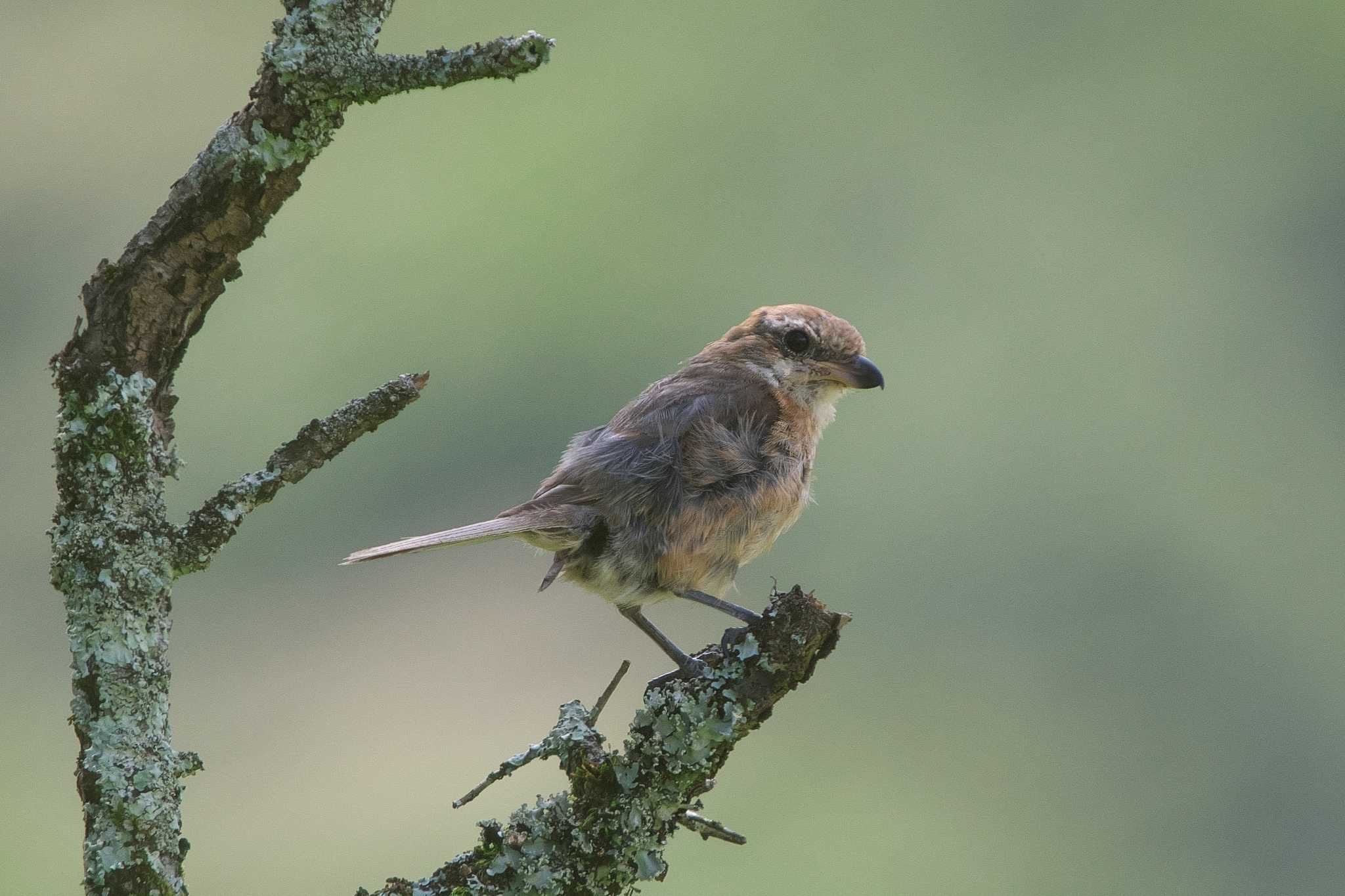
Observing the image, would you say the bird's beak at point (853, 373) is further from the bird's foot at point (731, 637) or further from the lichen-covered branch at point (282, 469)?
the lichen-covered branch at point (282, 469)

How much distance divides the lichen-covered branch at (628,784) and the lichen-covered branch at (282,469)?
2.79 feet

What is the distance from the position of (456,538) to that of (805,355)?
200 cm

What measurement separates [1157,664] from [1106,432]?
430cm

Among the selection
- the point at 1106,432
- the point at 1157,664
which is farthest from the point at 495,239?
the point at 1157,664

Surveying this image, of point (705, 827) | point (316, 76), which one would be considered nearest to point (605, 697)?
point (705, 827)

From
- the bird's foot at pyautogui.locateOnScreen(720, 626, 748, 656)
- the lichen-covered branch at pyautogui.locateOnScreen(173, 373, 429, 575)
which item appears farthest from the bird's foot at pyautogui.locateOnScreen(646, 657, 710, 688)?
the lichen-covered branch at pyautogui.locateOnScreen(173, 373, 429, 575)

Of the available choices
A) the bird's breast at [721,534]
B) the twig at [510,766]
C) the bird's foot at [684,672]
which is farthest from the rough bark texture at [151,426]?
the bird's breast at [721,534]

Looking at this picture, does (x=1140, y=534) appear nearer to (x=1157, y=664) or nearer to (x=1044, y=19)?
(x=1157, y=664)

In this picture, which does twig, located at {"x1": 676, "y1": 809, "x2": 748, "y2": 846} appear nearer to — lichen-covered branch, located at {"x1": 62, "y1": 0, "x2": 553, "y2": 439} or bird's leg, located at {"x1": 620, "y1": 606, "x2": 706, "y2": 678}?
bird's leg, located at {"x1": 620, "y1": 606, "x2": 706, "y2": 678}

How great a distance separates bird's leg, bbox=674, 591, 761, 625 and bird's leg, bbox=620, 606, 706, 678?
178 mm

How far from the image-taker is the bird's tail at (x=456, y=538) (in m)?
4.11

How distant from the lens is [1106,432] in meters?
24.9

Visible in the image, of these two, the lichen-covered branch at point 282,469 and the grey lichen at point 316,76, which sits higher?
the grey lichen at point 316,76

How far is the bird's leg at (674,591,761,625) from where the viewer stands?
4.48 m
